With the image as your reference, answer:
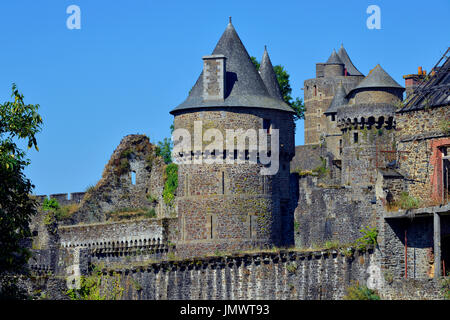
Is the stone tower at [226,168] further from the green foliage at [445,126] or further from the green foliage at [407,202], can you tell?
the green foliage at [445,126]

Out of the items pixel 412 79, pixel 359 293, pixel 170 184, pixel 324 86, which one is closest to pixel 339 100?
pixel 412 79

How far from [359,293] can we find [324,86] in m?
70.8

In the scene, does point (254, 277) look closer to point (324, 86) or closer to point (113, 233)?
point (113, 233)

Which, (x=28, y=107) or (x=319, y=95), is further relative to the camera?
(x=319, y=95)

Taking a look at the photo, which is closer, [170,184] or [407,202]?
[407,202]

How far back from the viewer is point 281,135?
2489 inches

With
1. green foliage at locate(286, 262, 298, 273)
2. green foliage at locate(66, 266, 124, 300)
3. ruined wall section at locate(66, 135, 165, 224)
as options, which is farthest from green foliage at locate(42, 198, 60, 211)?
green foliage at locate(286, 262, 298, 273)

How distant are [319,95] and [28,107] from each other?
80.0 m

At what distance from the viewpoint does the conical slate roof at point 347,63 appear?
116181 millimetres

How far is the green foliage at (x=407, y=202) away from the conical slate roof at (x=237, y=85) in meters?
15.0

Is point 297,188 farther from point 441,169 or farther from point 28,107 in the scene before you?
point 28,107

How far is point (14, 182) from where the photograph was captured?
39594mm
